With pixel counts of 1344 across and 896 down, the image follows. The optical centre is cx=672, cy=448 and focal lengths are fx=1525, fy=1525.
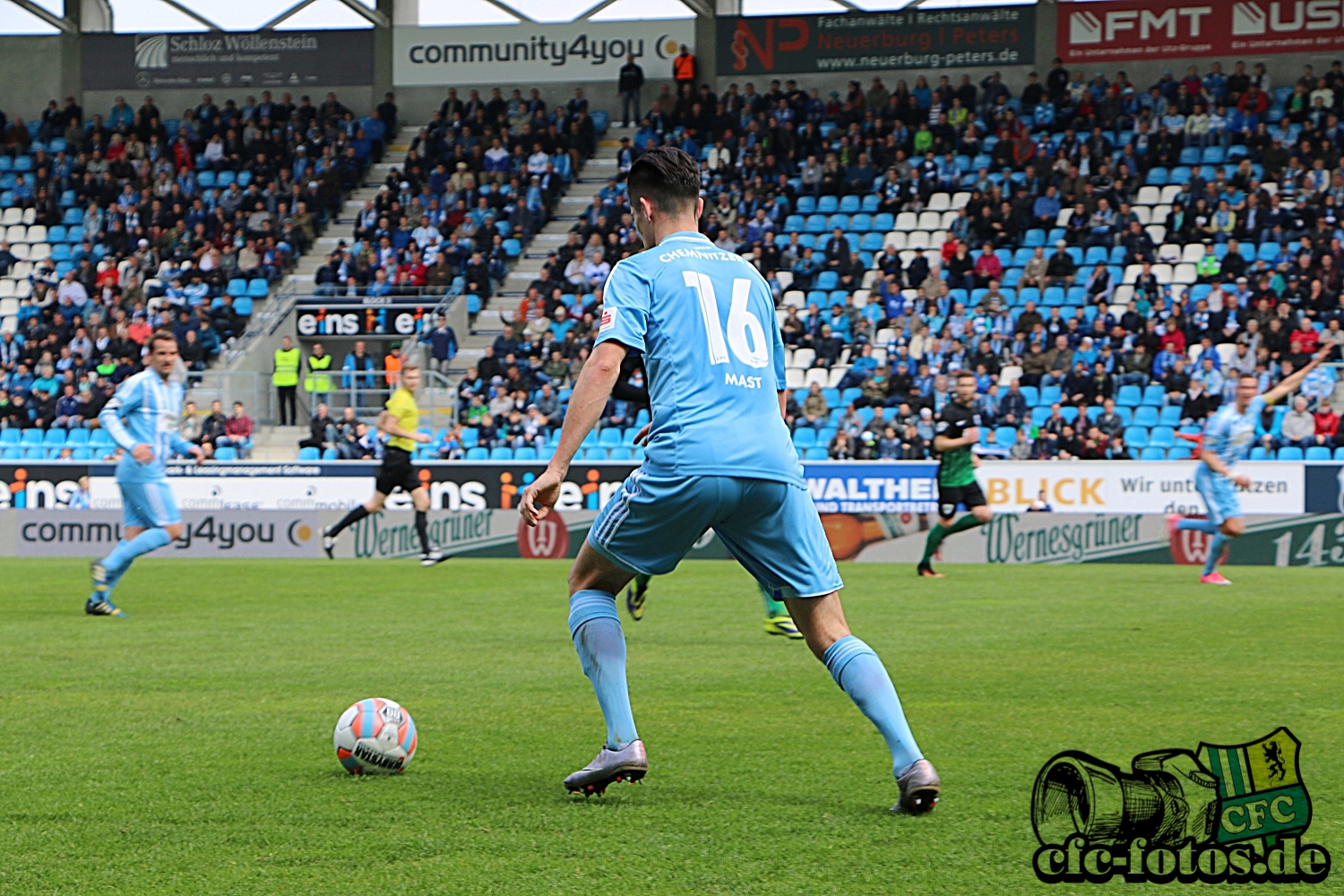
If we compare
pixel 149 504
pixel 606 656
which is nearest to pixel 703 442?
pixel 606 656

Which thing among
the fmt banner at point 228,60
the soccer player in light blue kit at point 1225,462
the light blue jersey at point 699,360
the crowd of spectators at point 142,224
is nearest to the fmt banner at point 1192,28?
the crowd of spectators at point 142,224

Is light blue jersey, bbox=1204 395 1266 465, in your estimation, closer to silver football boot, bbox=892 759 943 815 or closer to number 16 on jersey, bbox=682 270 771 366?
number 16 on jersey, bbox=682 270 771 366

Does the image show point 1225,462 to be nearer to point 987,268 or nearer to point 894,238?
point 987,268

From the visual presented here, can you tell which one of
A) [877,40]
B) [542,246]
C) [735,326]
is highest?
[877,40]

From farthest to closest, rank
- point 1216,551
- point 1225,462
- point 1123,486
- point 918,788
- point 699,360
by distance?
point 1123,486, point 1216,551, point 1225,462, point 699,360, point 918,788

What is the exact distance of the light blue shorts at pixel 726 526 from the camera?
4.89 m

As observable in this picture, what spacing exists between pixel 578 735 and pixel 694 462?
84.5 inches

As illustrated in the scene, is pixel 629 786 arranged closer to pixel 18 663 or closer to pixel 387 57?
pixel 18 663

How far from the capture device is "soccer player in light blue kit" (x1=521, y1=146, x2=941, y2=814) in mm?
4871

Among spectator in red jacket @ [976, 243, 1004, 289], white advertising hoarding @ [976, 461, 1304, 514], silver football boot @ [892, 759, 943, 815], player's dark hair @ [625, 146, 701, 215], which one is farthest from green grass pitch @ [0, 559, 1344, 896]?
spectator in red jacket @ [976, 243, 1004, 289]

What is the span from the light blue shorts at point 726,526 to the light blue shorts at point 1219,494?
12631 mm

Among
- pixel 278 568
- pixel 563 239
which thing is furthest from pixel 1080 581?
A: pixel 563 239

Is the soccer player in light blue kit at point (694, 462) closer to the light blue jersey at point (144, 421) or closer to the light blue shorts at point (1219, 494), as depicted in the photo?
the light blue jersey at point (144, 421)

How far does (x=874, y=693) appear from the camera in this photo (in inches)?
192
